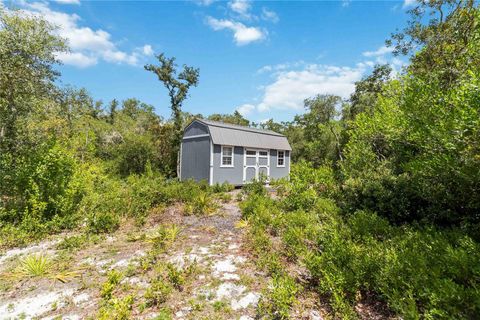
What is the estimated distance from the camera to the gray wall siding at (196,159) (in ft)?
41.9

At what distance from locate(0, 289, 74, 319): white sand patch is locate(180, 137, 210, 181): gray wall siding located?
9181 mm

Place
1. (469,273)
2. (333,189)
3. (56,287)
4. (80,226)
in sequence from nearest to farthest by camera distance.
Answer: (469,273) < (56,287) < (80,226) < (333,189)

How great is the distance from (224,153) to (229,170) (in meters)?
1.01

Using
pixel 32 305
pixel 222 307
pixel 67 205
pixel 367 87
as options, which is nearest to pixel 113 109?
pixel 67 205

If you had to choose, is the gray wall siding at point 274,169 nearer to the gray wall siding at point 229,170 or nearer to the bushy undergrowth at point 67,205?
the gray wall siding at point 229,170

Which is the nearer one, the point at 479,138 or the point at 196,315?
the point at 196,315

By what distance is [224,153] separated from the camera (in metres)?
13.1

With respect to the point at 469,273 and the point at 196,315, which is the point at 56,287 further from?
the point at 469,273

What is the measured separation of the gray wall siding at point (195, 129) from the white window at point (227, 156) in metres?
1.44

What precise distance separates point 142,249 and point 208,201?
333cm

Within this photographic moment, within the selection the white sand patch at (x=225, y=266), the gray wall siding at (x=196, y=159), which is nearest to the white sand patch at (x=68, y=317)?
the white sand patch at (x=225, y=266)

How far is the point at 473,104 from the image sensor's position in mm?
3256

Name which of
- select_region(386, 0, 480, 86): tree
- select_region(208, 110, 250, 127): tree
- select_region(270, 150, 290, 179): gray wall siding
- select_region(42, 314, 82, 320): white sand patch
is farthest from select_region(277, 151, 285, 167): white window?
select_region(208, 110, 250, 127): tree

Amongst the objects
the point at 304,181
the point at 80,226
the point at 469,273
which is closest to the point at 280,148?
the point at 304,181
